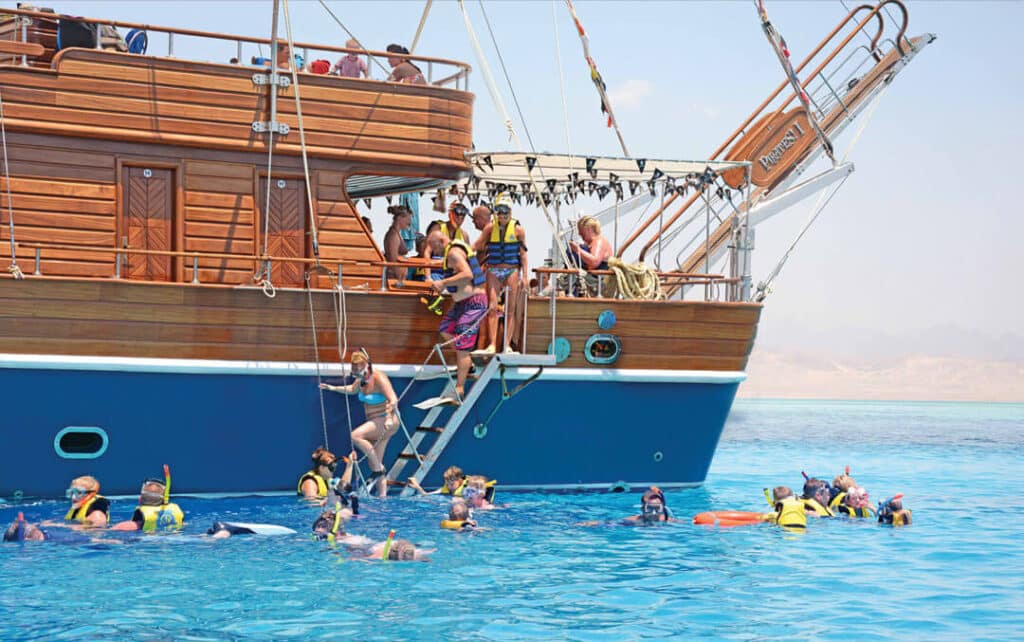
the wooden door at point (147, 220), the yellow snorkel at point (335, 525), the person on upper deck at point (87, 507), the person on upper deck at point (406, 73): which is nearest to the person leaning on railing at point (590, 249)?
the person on upper deck at point (406, 73)

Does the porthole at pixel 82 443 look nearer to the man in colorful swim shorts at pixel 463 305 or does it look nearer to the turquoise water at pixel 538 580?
the turquoise water at pixel 538 580

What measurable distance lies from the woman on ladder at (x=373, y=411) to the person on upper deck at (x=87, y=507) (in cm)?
289

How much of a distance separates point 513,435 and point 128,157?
5704mm

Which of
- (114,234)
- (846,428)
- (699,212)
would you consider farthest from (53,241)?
(846,428)

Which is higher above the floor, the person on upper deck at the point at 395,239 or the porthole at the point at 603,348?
the person on upper deck at the point at 395,239

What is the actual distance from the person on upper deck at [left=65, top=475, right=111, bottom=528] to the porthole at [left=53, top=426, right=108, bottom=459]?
4.32 ft

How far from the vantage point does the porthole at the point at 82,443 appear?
14.4 meters

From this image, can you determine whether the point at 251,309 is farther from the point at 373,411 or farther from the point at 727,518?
the point at 727,518

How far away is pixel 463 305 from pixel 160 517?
445 centimetres

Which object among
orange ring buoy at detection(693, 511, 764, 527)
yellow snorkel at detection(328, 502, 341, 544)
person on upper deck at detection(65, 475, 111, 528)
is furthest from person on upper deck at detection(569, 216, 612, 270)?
person on upper deck at detection(65, 475, 111, 528)

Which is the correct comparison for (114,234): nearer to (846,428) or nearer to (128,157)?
(128,157)

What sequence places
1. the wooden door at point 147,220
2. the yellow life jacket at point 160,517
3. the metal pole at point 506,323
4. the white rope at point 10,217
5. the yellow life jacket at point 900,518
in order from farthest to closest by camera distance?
the metal pole at point 506,323 < the wooden door at point 147,220 < the yellow life jacket at point 900,518 < the white rope at point 10,217 < the yellow life jacket at point 160,517

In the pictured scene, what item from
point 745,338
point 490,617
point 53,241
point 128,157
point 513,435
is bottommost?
point 490,617

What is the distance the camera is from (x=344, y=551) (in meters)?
12.2
